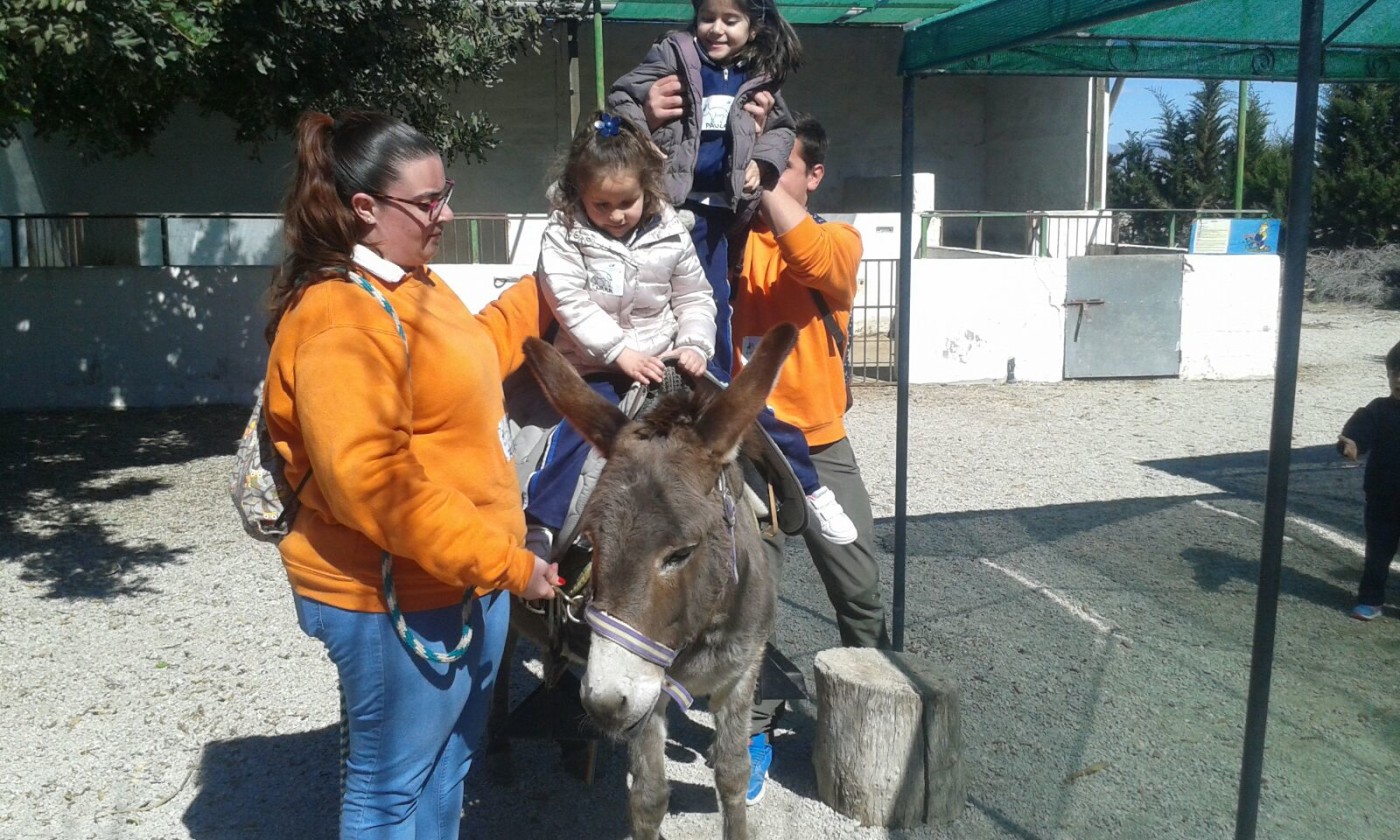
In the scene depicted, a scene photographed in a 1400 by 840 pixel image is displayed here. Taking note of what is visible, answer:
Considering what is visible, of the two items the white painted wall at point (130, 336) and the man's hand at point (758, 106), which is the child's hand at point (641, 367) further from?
the white painted wall at point (130, 336)

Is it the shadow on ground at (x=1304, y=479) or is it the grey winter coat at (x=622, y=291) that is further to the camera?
the shadow on ground at (x=1304, y=479)

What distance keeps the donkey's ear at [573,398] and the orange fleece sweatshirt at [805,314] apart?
111cm

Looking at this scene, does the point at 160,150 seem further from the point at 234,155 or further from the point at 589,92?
the point at 589,92

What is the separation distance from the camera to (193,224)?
43.2 ft

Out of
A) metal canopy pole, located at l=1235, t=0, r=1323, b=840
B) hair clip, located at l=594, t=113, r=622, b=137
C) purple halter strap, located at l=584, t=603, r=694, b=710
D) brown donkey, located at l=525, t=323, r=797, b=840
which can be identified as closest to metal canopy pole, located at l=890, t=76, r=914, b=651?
brown donkey, located at l=525, t=323, r=797, b=840

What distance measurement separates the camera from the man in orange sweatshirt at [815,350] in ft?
13.0

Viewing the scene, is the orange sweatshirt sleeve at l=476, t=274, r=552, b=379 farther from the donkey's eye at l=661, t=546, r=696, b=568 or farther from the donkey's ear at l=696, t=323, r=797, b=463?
the donkey's eye at l=661, t=546, r=696, b=568

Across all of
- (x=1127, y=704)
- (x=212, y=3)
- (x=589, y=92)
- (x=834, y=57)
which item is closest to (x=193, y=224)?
(x=212, y=3)

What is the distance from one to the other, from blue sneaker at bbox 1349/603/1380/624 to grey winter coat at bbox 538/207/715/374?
11.6ft

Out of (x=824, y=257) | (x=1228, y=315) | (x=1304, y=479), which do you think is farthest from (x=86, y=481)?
(x=1228, y=315)

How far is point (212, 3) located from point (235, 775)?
13.7 ft

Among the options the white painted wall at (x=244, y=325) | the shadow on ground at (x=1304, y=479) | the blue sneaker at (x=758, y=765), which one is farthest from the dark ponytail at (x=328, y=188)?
the white painted wall at (x=244, y=325)

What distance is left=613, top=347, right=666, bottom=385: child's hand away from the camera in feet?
10.8

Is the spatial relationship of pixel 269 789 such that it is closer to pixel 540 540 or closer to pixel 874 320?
pixel 540 540
